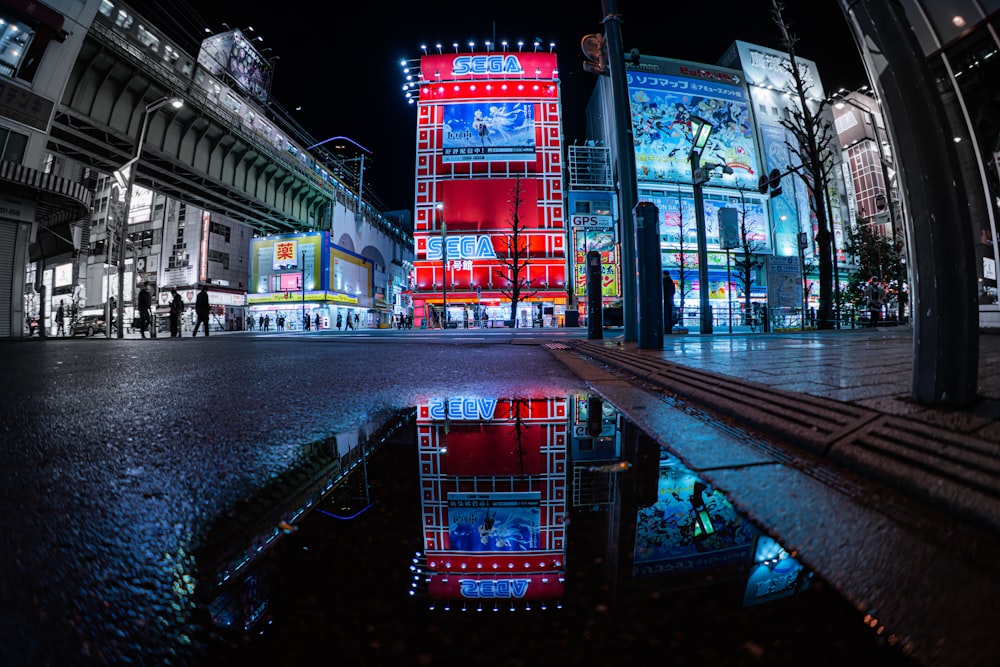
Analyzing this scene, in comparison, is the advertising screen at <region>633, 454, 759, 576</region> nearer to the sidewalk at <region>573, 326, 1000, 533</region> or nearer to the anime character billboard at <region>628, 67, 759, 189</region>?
the sidewalk at <region>573, 326, 1000, 533</region>

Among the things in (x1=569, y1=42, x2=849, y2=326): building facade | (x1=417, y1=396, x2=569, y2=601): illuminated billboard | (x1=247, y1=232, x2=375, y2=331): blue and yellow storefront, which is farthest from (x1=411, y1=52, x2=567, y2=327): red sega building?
(x1=417, y1=396, x2=569, y2=601): illuminated billboard

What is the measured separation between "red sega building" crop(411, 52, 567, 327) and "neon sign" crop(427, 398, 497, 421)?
3238 cm

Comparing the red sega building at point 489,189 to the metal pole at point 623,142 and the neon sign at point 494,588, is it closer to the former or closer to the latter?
the metal pole at point 623,142

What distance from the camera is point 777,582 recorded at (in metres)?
0.65

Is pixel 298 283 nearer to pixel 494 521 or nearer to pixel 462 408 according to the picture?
pixel 462 408

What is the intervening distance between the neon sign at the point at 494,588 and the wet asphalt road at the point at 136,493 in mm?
111

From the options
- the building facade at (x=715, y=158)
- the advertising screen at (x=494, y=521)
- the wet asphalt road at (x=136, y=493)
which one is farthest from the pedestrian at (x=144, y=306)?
the building facade at (x=715, y=158)

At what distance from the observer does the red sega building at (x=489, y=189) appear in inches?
1403

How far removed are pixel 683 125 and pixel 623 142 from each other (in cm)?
3708

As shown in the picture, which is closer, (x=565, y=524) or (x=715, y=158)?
(x=565, y=524)

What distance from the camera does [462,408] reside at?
2.10m

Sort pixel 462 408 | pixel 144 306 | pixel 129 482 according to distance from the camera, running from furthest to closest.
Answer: pixel 144 306
pixel 462 408
pixel 129 482

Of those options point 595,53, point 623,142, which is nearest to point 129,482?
point 623,142

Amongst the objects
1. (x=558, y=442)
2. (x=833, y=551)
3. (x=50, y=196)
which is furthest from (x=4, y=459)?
(x=50, y=196)
